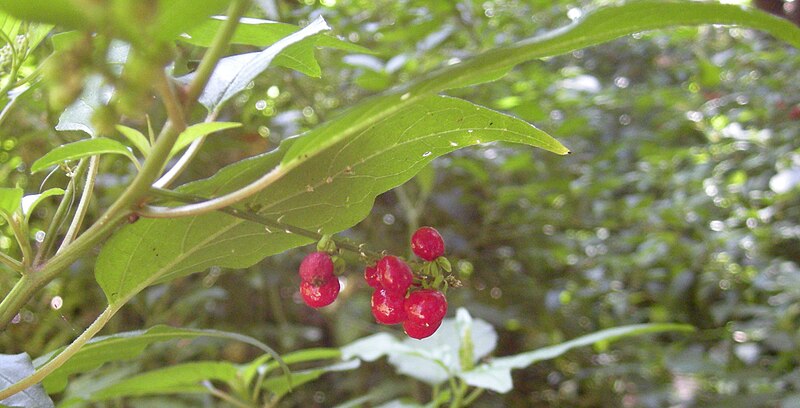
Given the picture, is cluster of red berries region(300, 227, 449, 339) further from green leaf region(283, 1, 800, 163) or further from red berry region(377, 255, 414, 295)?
green leaf region(283, 1, 800, 163)

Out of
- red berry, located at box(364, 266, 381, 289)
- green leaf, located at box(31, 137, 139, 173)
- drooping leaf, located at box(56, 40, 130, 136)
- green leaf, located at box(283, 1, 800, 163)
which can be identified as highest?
green leaf, located at box(283, 1, 800, 163)

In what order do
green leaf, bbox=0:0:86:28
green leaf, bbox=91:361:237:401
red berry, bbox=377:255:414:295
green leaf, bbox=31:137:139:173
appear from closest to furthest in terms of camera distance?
1. green leaf, bbox=0:0:86:28
2. green leaf, bbox=31:137:139:173
3. red berry, bbox=377:255:414:295
4. green leaf, bbox=91:361:237:401

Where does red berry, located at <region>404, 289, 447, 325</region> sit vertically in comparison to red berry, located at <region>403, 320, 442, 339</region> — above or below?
above

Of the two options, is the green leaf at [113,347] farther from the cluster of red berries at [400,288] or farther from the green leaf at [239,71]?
the green leaf at [239,71]

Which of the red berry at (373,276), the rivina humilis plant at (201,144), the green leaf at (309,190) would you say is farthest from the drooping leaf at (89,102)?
the red berry at (373,276)

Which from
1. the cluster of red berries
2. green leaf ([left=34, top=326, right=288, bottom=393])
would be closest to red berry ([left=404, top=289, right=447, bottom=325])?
the cluster of red berries

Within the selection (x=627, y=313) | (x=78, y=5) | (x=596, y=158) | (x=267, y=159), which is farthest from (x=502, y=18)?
(x=78, y=5)

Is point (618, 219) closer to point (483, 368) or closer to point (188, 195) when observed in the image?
point (483, 368)
